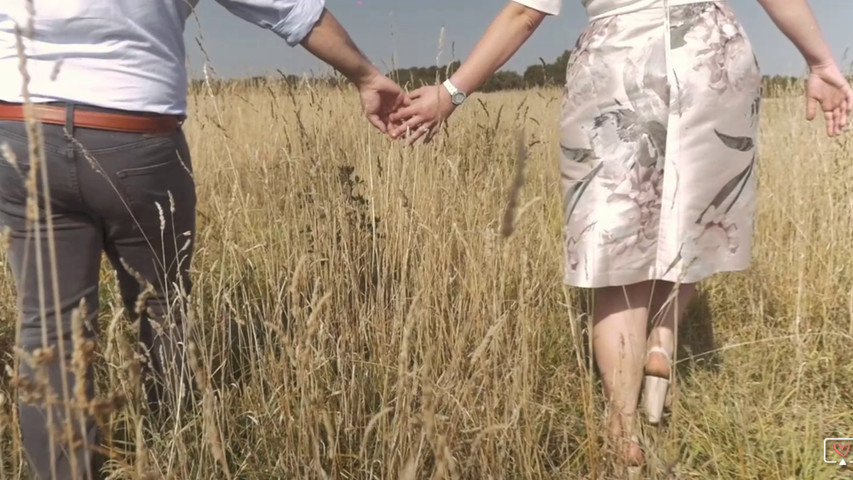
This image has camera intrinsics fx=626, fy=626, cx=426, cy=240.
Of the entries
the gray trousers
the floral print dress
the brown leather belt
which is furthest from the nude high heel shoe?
the brown leather belt

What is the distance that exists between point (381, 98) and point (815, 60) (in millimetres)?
1119

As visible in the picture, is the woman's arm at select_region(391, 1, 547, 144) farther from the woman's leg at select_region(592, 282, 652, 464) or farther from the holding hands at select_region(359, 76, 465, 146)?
the woman's leg at select_region(592, 282, 652, 464)

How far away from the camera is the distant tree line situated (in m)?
2.55

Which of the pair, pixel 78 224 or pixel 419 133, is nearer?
pixel 78 224

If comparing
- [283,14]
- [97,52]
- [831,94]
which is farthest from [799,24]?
[97,52]

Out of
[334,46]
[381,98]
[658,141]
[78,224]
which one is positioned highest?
[334,46]

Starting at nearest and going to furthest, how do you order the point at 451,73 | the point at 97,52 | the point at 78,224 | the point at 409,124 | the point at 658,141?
the point at 97,52 < the point at 78,224 < the point at 658,141 < the point at 409,124 < the point at 451,73

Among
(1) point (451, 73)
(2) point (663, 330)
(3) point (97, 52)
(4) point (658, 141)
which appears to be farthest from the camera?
(1) point (451, 73)

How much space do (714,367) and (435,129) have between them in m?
1.21

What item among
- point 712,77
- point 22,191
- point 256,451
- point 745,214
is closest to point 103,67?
point 22,191

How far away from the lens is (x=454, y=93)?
1739 millimetres

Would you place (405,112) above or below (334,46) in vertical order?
below

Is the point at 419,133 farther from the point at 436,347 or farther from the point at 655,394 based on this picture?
the point at 655,394

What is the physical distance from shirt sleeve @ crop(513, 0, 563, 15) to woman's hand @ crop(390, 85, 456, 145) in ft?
1.12
